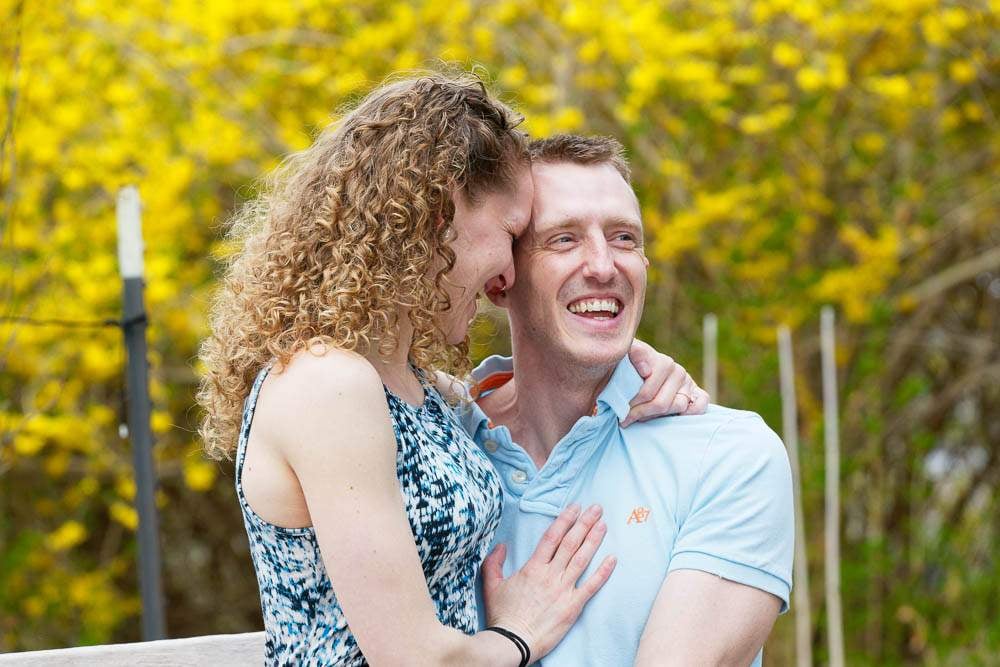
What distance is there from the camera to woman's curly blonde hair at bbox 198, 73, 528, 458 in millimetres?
1645

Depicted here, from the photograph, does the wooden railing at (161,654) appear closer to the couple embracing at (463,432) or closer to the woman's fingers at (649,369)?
the couple embracing at (463,432)

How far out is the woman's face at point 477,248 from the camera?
1.76 metres

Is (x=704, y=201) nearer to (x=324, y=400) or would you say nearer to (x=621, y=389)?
(x=621, y=389)

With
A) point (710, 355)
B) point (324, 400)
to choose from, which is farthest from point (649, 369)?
point (710, 355)

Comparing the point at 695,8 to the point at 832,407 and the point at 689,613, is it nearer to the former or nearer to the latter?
the point at 832,407

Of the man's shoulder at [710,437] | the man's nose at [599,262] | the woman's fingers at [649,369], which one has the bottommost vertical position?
the man's shoulder at [710,437]

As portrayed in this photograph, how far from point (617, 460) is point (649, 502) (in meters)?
0.11

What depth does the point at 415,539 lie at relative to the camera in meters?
1.62

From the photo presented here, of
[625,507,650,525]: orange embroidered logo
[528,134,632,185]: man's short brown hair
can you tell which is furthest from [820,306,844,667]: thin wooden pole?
[625,507,650,525]: orange embroidered logo

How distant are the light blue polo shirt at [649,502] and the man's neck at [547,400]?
7cm

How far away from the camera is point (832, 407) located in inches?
154

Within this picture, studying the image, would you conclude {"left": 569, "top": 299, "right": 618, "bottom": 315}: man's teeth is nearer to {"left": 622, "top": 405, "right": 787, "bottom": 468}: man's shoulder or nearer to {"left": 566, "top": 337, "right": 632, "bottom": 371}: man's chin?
{"left": 566, "top": 337, "right": 632, "bottom": 371}: man's chin

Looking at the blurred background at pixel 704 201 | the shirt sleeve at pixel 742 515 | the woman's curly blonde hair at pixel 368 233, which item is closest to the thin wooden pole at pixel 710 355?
the blurred background at pixel 704 201

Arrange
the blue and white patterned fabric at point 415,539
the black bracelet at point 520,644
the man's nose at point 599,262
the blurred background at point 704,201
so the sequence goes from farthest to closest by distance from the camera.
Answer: the blurred background at point 704,201, the man's nose at point 599,262, the black bracelet at point 520,644, the blue and white patterned fabric at point 415,539
